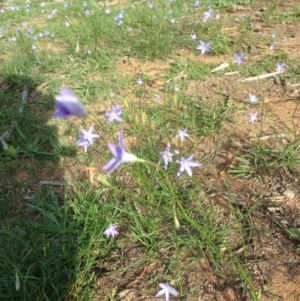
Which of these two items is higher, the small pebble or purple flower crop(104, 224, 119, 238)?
purple flower crop(104, 224, 119, 238)

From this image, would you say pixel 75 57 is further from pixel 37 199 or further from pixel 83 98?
pixel 37 199

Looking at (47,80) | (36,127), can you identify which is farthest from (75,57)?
(36,127)

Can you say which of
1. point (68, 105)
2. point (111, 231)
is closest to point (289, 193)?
point (111, 231)

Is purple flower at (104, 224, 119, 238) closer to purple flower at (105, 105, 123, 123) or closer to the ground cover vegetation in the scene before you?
the ground cover vegetation

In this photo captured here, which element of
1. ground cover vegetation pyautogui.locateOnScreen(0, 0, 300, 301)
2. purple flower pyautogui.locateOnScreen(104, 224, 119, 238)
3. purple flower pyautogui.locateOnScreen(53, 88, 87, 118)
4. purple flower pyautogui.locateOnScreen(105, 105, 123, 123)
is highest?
purple flower pyautogui.locateOnScreen(53, 88, 87, 118)

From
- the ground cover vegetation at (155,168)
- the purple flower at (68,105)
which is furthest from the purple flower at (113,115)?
the purple flower at (68,105)

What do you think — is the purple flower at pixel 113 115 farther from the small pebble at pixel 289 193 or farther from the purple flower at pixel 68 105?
the small pebble at pixel 289 193

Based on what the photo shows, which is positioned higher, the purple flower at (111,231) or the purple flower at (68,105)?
the purple flower at (68,105)

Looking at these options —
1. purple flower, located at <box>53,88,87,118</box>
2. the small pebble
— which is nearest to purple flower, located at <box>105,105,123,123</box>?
purple flower, located at <box>53,88,87,118</box>

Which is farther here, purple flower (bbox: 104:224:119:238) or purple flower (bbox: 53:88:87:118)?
purple flower (bbox: 104:224:119:238)
